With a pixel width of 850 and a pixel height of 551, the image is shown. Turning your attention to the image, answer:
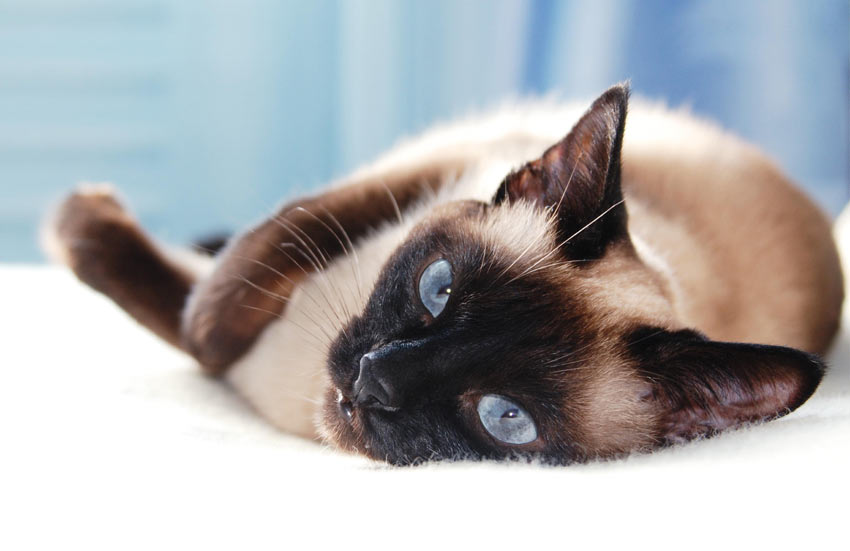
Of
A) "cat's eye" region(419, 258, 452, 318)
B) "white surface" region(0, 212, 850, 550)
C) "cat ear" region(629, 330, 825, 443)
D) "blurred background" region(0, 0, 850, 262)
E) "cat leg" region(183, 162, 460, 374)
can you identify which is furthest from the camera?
"blurred background" region(0, 0, 850, 262)

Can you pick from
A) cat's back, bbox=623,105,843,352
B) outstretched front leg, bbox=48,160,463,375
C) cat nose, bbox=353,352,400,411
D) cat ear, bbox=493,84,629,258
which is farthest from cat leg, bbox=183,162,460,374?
cat's back, bbox=623,105,843,352

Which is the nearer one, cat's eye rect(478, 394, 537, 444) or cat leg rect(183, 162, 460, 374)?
cat's eye rect(478, 394, 537, 444)

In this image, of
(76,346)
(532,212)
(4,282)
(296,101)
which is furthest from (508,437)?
Result: (296,101)

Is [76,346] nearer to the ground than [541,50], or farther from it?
nearer to the ground

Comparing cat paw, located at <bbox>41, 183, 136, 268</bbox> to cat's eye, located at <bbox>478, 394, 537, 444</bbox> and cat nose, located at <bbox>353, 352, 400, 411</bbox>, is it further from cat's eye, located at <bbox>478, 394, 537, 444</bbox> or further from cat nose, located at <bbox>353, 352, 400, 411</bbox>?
cat's eye, located at <bbox>478, 394, 537, 444</bbox>

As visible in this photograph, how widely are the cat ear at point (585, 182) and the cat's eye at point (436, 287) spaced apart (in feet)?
0.59

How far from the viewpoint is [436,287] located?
3.32 feet

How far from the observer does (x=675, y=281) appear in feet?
4.27

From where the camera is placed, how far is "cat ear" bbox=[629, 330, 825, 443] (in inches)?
34.0

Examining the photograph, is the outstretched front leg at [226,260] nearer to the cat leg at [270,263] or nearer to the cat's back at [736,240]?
the cat leg at [270,263]

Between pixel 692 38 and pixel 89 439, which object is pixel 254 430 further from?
pixel 692 38

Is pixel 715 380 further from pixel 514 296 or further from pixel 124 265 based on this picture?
pixel 124 265

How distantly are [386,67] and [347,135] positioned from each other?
339 mm

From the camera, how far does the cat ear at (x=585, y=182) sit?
1011mm
